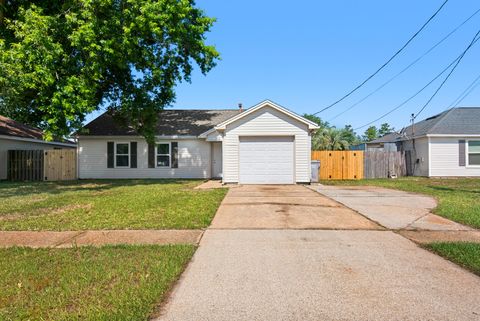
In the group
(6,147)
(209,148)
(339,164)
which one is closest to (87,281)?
Answer: (209,148)

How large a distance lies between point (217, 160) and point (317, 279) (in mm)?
17005

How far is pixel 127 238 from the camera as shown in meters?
6.20

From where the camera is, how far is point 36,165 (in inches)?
807

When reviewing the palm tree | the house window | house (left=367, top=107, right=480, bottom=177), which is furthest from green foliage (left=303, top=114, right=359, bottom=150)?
the house window

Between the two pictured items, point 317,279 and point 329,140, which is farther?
point 329,140

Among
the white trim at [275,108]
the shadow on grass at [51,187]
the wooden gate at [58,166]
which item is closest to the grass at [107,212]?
the shadow on grass at [51,187]

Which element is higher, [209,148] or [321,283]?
[209,148]

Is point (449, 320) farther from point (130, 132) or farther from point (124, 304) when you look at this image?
point (130, 132)

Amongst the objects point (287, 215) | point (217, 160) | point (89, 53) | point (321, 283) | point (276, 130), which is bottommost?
point (321, 283)

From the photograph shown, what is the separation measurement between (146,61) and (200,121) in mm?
7443

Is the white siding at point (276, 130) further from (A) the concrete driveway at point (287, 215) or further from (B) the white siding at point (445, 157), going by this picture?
(B) the white siding at point (445, 157)

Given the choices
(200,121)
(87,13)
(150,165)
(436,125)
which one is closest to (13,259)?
(87,13)

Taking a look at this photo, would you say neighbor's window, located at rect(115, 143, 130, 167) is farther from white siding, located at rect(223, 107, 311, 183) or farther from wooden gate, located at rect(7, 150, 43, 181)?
white siding, located at rect(223, 107, 311, 183)

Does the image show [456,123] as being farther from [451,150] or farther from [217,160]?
[217,160]
